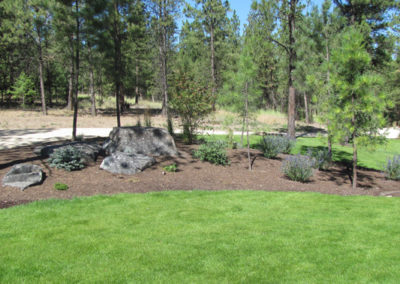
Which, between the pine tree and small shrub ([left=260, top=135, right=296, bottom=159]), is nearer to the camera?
the pine tree

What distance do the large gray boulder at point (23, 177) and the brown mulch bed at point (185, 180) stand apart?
14cm

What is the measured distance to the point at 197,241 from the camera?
4.33 metres

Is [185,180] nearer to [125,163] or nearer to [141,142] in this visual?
[125,163]

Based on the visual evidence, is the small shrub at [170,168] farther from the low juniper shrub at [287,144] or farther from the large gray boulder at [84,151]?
the low juniper shrub at [287,144]

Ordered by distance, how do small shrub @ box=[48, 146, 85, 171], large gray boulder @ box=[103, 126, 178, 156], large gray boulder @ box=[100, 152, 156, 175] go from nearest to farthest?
1. small shrub @ box=[48, 146, 85, 171]
2. large gray boulder @ box=[100, 152, 156, 175]
3. large gray boulder @ box=[103, 126, 178, 156]

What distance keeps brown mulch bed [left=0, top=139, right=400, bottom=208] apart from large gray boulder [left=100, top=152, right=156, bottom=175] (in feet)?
0.59

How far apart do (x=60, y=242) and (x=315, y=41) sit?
11517 millimetres

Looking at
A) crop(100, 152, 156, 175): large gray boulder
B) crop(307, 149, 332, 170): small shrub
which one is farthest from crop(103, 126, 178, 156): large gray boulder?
crop(307, 149, 332, 170): small shrub

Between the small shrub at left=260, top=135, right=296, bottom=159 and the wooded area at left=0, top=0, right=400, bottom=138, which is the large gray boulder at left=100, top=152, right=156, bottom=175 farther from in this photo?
the small shrub at left=260, top=135, right=296, bottom=159

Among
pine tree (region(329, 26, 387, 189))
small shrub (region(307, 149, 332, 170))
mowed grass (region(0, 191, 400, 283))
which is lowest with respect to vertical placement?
mowed grass (region(0, 191, 400, 283))

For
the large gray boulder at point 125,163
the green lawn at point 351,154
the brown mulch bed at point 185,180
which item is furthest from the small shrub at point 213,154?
the green lawn at point 351,154

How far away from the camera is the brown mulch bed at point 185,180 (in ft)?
22.6

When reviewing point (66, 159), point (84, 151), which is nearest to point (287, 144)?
point (84, 151)

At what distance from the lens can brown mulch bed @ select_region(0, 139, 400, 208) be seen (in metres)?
6.89
